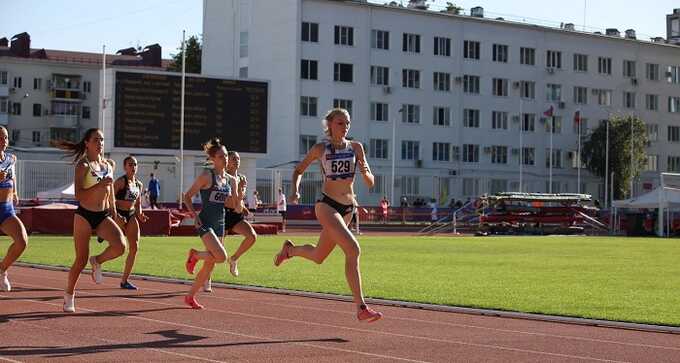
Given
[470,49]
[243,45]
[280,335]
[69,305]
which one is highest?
[470,49]

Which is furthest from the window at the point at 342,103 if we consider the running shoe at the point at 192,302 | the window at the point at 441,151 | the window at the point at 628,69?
the running shoe at the point at 192,302

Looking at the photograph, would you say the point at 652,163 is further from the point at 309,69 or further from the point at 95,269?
the point at 95,269

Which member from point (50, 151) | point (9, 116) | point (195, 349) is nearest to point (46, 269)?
point (195, 349)

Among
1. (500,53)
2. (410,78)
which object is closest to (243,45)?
(410,78)

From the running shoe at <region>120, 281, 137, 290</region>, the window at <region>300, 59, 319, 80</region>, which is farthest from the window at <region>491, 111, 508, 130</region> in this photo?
A: the running shoe at <region>120, 281, 137, 290</region>

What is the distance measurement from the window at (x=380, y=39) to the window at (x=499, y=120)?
1131 cm

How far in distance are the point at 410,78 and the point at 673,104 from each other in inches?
1090

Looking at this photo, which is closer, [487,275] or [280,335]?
[280,335]

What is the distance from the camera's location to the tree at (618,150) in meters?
92.6

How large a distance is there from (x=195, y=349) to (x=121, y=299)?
17.1ft

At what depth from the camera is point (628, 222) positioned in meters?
62.3

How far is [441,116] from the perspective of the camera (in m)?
89.6

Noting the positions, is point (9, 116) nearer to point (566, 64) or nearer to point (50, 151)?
point (50, 151)

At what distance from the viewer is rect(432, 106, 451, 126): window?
89250 mm
